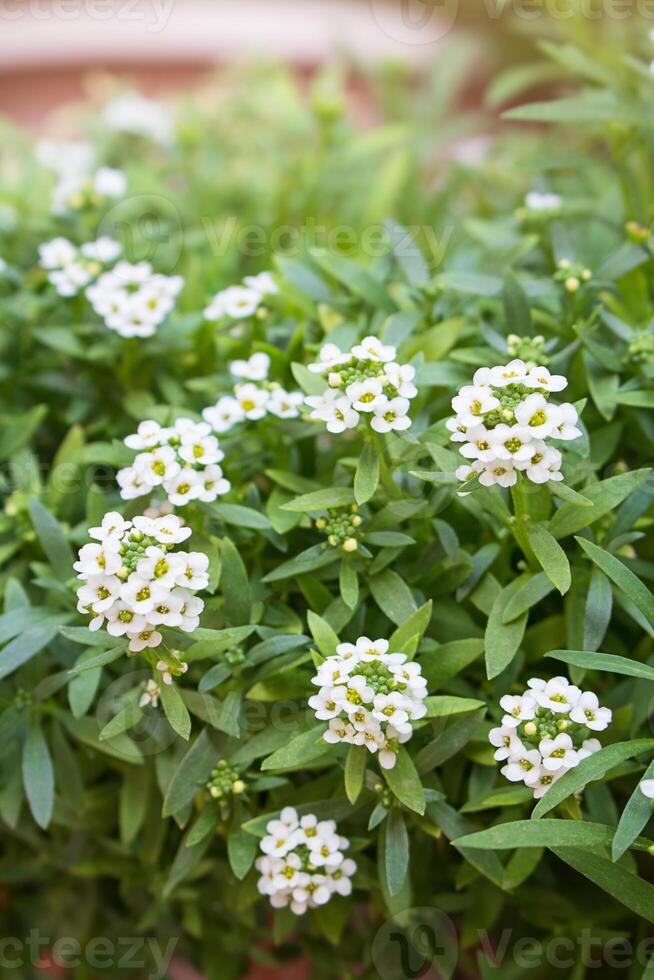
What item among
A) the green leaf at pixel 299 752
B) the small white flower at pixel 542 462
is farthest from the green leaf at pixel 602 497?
the green leaf at pixel 299 752

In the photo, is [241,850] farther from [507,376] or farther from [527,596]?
[507,376]

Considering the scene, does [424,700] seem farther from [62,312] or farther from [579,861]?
[62,312]

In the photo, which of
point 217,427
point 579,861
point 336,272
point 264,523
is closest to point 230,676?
point 264,523

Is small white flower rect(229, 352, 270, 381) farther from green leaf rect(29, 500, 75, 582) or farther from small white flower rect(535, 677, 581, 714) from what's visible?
small white flower rect(535, 677, 581, 714)

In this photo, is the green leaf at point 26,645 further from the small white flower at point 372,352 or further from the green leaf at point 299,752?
the small white flower at point 372,352

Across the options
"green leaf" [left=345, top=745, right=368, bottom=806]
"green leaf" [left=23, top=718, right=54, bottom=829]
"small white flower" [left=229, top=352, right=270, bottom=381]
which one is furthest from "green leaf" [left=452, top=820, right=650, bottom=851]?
"small white flower" [left=229, top=352, right=270, bottom=381]
